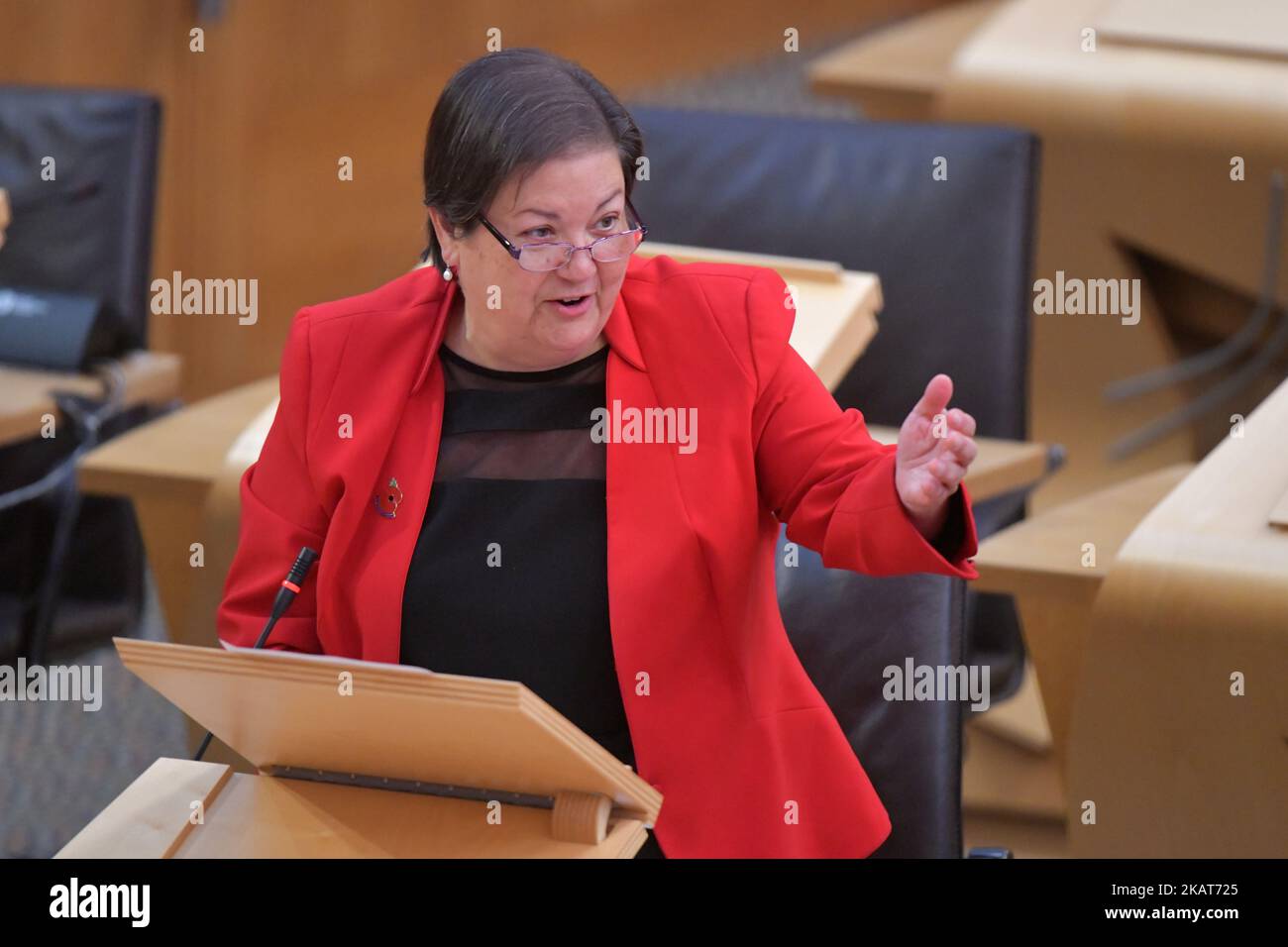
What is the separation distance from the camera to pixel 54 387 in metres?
2.75

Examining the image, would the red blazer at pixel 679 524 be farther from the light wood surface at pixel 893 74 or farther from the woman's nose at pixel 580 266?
the light wood surface at pixel 893 74

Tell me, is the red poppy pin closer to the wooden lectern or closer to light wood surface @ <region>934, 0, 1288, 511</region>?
the wooden lectern

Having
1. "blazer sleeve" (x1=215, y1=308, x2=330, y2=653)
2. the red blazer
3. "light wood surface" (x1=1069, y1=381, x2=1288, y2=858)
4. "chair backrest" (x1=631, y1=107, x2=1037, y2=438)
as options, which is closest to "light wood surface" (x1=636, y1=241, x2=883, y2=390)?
"chair backrest" (x1=631, y1=107, x2=1037, y2=438)

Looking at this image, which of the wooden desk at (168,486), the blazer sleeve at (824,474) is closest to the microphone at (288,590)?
the blazer sleeve at (824,474)

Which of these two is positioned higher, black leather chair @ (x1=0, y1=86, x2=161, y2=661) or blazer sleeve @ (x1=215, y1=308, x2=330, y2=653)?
black leather chair @ (x1=0, y1=86, x2=161, y2=661)

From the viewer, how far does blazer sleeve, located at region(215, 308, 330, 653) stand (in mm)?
1765

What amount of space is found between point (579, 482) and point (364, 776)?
1.18 ft

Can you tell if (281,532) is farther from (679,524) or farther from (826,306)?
(826,306)

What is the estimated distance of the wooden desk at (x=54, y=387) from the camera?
2666 millimetres

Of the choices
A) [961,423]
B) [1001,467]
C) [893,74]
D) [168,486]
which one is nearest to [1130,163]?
[893,74]

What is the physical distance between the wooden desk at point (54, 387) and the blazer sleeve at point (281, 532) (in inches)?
39.2

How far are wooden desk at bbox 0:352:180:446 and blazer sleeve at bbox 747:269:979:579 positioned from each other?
50.8 inches
